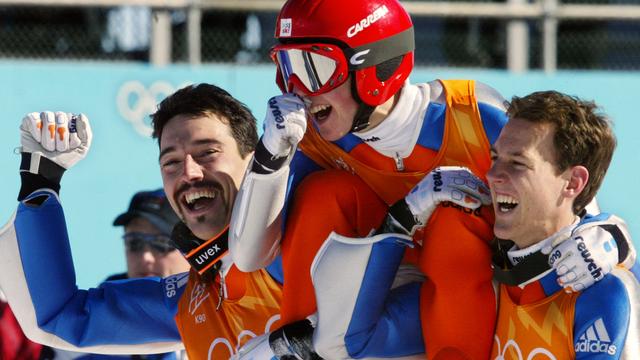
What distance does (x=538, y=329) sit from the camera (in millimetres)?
2918

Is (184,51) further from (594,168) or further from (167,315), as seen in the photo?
(594,168)

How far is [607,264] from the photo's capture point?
112 inches

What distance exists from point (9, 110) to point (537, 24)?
3148 mm

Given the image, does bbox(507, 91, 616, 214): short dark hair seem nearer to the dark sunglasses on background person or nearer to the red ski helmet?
the red ski helmet

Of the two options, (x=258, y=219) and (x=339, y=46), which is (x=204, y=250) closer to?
(x=258, y=219)

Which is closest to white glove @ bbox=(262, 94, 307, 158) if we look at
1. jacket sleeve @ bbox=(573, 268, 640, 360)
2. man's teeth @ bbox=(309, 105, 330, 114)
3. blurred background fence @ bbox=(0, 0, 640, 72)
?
man's teeth @ bbox=(309, 105, 330, 114)

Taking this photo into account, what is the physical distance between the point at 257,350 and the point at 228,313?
423mm

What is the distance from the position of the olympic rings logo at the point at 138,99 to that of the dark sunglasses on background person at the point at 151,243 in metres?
1.16

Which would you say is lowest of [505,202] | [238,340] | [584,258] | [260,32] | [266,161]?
[238,340]

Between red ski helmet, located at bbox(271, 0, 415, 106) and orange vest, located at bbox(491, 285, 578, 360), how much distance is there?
75cm

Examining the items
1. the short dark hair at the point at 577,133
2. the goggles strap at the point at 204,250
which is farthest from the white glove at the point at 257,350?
the short dark hair at the point at 577,133

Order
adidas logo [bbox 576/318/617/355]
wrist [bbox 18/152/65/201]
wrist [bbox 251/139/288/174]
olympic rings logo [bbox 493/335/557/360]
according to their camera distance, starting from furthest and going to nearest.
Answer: wrist [bbox 18/152/65/201]
wrist [bbox 251/139/288/174]
olympic rings logo [bbox 493/335/557/360]
adidas logo [bbox 576/318/617/355]

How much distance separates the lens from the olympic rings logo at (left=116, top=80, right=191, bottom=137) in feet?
20.0

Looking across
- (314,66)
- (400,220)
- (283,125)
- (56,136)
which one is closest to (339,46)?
(314,66)
